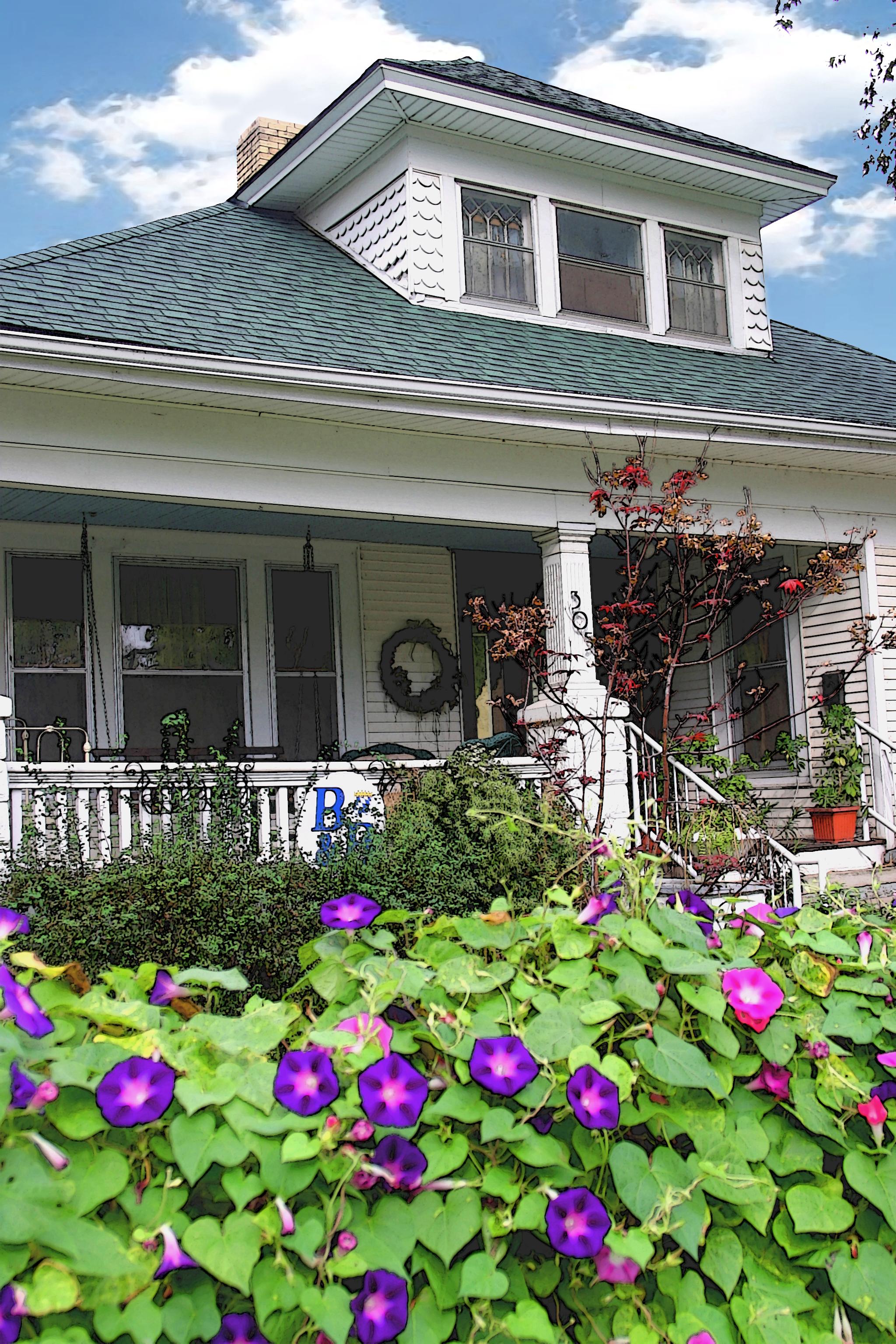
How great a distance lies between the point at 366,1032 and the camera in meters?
1.98

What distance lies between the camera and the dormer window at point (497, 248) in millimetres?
11312

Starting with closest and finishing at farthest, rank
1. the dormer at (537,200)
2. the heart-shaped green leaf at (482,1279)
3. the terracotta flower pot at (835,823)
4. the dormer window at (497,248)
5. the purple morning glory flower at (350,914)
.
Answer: the heart-shaped green leaf at (482,1279) < the purple morning glory flower at (350,914) < the terracotta flower pot at (835,823) < the dormer at (537,200) < the dormer window at (497,248)

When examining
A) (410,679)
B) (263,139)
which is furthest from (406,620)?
(263,139)

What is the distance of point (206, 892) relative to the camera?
631cm

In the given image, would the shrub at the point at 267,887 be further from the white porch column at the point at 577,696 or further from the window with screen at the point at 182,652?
the window with screen at the point at 182,652

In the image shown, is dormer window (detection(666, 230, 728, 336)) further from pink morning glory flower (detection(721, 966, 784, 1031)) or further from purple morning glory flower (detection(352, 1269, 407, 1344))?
purple morning glory flower (detection(352, 1269, 407, 1344))

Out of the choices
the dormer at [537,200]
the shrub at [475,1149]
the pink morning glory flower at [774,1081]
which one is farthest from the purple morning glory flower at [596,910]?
the dormer at [537,200]

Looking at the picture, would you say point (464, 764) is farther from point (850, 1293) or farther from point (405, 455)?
point (850, 1293)

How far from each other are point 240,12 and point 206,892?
33859mm

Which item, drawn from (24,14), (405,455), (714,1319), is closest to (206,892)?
(405,455)

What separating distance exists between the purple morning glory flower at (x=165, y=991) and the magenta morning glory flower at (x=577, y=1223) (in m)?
0.71

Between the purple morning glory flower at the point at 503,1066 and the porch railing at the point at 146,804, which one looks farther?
the porch railing at the point at 146,804

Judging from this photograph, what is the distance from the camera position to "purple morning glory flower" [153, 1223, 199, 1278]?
167cm

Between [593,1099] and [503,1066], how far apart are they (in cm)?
14
